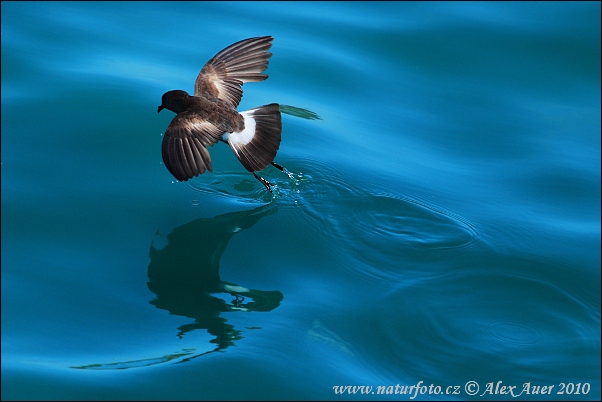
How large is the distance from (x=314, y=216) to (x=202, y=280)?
1.07 meters

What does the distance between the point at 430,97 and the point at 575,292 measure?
9.52 ft

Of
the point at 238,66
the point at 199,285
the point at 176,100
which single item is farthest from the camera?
the point at 238,66

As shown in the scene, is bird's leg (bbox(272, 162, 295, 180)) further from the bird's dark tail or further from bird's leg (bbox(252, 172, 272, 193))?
the bird's dark tail

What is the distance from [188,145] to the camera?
5434 mm

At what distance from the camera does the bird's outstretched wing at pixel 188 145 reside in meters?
5.22

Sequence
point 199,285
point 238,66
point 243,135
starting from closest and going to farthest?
point 199,285 < point 243,135 < point 238,66

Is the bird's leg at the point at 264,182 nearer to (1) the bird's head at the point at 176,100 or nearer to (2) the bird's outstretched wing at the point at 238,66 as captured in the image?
(1) the bird's head at the point at 176,100

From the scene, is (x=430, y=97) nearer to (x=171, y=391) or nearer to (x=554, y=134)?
→ (x=554, y=134)

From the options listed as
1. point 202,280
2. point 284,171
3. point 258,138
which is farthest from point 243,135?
point 202,280

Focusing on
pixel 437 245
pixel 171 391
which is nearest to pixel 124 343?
pixel 171 391

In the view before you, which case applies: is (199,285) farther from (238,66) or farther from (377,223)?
(238,66)

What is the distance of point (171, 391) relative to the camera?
13.9 ft

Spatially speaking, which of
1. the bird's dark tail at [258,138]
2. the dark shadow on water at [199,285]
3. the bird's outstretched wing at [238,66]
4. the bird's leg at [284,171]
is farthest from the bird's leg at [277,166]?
the bird's outstretched wing at [238,66]

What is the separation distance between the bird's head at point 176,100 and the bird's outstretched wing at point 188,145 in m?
0.27
